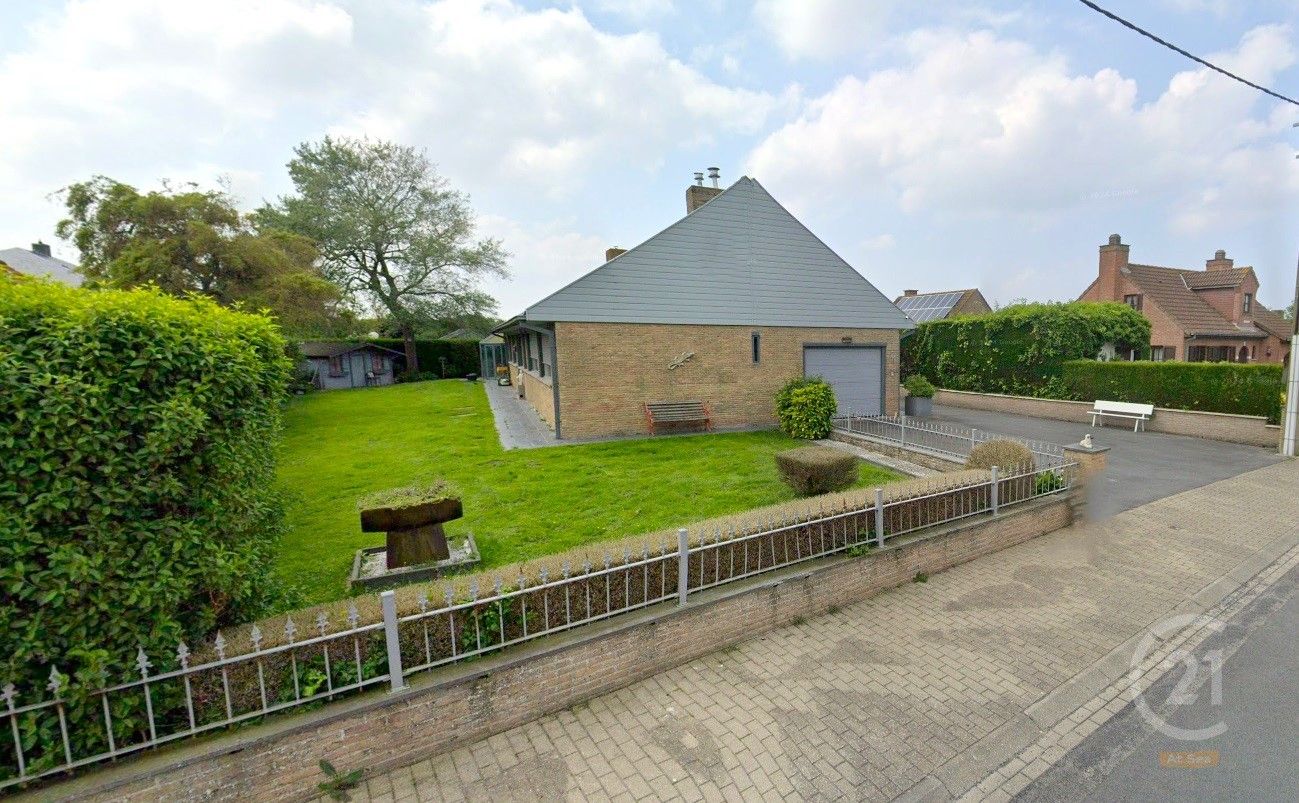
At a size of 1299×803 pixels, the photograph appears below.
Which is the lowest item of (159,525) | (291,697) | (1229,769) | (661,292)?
(1229,769)

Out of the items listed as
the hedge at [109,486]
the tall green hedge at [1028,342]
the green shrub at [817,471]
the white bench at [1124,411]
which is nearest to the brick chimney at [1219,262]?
the tall green hedge at [1028,342]

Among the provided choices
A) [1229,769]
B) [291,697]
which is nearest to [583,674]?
[291,697]

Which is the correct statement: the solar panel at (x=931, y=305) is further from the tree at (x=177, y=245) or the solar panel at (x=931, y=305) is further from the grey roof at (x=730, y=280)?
the tree at (x=177, y=245)

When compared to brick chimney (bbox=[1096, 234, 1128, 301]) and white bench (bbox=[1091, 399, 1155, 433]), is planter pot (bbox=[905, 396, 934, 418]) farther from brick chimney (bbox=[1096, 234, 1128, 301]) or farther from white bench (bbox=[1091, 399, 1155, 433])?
brick chimney (bbox=[1096, 234, 1128, 301])

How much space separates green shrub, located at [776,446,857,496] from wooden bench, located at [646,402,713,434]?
19.3ft

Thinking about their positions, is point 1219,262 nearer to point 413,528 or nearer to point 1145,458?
point 1145,458

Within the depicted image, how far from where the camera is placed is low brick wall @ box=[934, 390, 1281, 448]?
14.3 metres

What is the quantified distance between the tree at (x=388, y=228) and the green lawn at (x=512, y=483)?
2018 centimetres

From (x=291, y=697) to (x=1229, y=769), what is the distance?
6094mm

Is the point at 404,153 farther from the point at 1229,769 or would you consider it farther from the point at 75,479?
the point at 1229,769

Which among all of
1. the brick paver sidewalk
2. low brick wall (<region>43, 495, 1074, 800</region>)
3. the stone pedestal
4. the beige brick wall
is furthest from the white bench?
the stone pedestal

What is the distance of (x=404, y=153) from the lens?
34.2m

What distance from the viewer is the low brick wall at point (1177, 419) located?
46.9 feet

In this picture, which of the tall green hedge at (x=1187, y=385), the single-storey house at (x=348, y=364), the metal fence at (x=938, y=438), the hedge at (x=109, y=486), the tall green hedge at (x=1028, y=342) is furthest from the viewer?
the single-storey house at (x=348, y=364)
